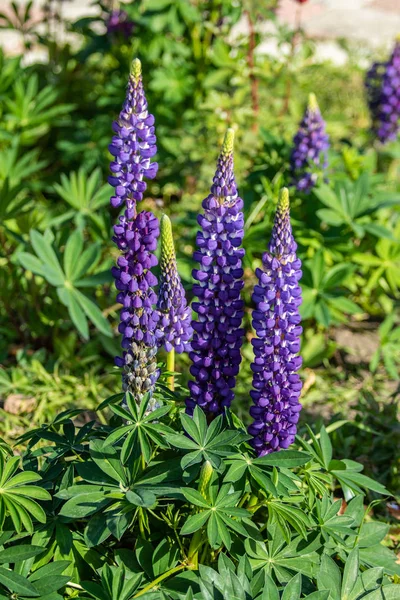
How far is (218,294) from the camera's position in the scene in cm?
219

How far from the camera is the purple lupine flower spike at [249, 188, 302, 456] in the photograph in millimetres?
2045

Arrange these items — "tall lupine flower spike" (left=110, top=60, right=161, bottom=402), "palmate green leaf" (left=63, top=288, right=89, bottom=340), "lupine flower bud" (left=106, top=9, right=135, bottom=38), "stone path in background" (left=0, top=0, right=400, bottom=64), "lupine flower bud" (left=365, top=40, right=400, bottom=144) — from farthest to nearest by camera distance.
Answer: "stone path in background" (left=0, top=0, right=400, bottom=64) → "lupine flower bud" (left=106, top=9, right=135, bottom=38) → "lupine flower bud" (left=365, top=40, right=400, bottom=144) → "palmate green leaf" (left=63, top=288, right=89, bottom=340) → "tall lupine flower spike" (left=110, top=60, right=161, bottom=402)

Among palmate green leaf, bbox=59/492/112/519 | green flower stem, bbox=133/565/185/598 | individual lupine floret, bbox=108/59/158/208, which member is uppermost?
individual lupine floret, bbox=108/59/158/208

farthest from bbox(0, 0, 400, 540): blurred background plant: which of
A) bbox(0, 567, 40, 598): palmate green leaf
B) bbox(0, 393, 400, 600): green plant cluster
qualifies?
bbox(0, 567, 40, 598): palmate green leaf

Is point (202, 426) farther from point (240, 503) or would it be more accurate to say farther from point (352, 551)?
point (352, 551)

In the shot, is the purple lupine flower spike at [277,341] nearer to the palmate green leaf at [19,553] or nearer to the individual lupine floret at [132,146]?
the individual lupine floret at [132,146]

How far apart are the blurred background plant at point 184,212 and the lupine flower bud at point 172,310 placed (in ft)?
1.70

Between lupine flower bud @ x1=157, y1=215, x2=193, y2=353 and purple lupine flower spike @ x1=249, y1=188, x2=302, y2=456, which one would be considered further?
lupine flower bud @ x1=157, y1=215, x2=193, y2=353

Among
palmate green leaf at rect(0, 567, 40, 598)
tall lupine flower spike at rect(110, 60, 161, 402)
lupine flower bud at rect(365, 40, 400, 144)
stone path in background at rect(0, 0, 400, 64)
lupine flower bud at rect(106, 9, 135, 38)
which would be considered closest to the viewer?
palmate green leaf at rect(0, 567, 40, 598)

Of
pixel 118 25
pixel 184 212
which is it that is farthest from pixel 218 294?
pixel 118 25

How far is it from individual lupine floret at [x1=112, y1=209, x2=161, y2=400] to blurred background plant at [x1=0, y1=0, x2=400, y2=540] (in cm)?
54

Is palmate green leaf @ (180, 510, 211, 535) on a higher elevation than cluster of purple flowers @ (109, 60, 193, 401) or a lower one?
lower

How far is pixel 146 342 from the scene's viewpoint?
2.17 meters

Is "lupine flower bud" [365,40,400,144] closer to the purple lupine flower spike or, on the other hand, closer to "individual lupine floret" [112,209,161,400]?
the purple lupine flower spike
